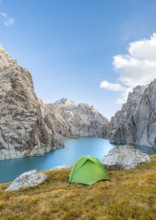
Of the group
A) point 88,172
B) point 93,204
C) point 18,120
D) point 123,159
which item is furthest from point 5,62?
point 93,204

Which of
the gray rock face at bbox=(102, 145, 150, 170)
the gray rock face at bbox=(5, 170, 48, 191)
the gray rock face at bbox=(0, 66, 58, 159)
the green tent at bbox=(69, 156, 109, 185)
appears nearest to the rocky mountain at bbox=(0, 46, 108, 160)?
the gray rock face at bbox=(0, 66, 58, 159)

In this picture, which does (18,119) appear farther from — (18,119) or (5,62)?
(5,62)

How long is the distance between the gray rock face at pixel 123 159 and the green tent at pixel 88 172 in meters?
4.19

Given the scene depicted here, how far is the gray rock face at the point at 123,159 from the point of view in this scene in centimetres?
2948

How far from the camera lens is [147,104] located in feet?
625

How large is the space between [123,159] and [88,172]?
7670 mm

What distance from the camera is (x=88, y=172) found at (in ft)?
81.0

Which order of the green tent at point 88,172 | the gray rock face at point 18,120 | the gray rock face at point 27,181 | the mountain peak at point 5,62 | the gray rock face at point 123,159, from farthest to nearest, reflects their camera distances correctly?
the mountain peak at point 5,62 → the gray rock face at point 18,120 → the gray rock face at point 123,159 → the gray rock face at point 27,181 → the green tent at point 88,172

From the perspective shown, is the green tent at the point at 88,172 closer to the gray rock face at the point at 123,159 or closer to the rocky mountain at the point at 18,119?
the gray rock face at the point at 123,159

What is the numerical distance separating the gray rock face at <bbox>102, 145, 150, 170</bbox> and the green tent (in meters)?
4.19

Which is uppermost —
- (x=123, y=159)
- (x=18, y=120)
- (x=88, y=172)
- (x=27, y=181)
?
(x=18, y=120)

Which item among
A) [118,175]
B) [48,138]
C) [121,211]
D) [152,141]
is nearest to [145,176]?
[118,175]

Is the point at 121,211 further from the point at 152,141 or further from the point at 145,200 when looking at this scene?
the point at 152,141

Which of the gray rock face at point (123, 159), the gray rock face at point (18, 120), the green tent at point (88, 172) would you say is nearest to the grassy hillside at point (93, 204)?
the green tent at point (88, 172)
